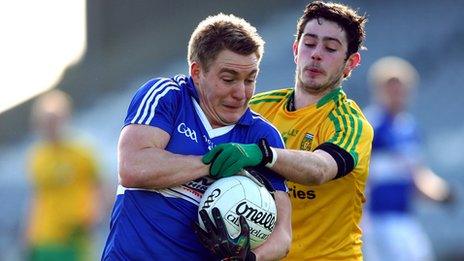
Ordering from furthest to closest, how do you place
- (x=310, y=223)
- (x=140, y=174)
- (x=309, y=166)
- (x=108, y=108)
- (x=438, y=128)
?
(x=108, y=108)
(x=438, y=128)
(x=310, y=223)
(x=309, y=166)
(x=140, y=174)

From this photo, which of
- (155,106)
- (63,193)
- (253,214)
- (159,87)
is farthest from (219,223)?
(63,193)

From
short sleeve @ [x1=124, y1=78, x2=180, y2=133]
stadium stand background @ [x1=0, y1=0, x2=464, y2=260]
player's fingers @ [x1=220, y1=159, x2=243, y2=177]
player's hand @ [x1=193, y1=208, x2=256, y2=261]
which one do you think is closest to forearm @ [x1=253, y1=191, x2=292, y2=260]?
player's hand @ [x1=193, y1=208, x2=256, y2=261]

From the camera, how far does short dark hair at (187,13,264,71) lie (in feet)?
22.7

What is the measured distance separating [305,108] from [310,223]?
26.9 inches

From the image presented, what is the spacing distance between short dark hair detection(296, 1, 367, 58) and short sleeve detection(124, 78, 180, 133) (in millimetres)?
1430

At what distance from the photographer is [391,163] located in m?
14.2

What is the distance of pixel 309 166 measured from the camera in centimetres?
749

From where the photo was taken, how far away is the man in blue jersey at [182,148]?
6.89 m

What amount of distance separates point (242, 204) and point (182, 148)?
44cm

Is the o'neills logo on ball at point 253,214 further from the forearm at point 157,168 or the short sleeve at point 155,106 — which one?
the short sleeve at point 155,106

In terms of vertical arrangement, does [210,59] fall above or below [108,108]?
above

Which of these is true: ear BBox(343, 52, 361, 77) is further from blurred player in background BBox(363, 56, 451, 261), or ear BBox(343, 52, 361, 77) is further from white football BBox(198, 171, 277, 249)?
blurred player in background BBox(363, 56, 451, 261)

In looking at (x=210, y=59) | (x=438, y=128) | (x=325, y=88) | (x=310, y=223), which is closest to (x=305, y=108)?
(x=325, y=88)

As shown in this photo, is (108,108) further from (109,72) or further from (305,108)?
(305,108)
